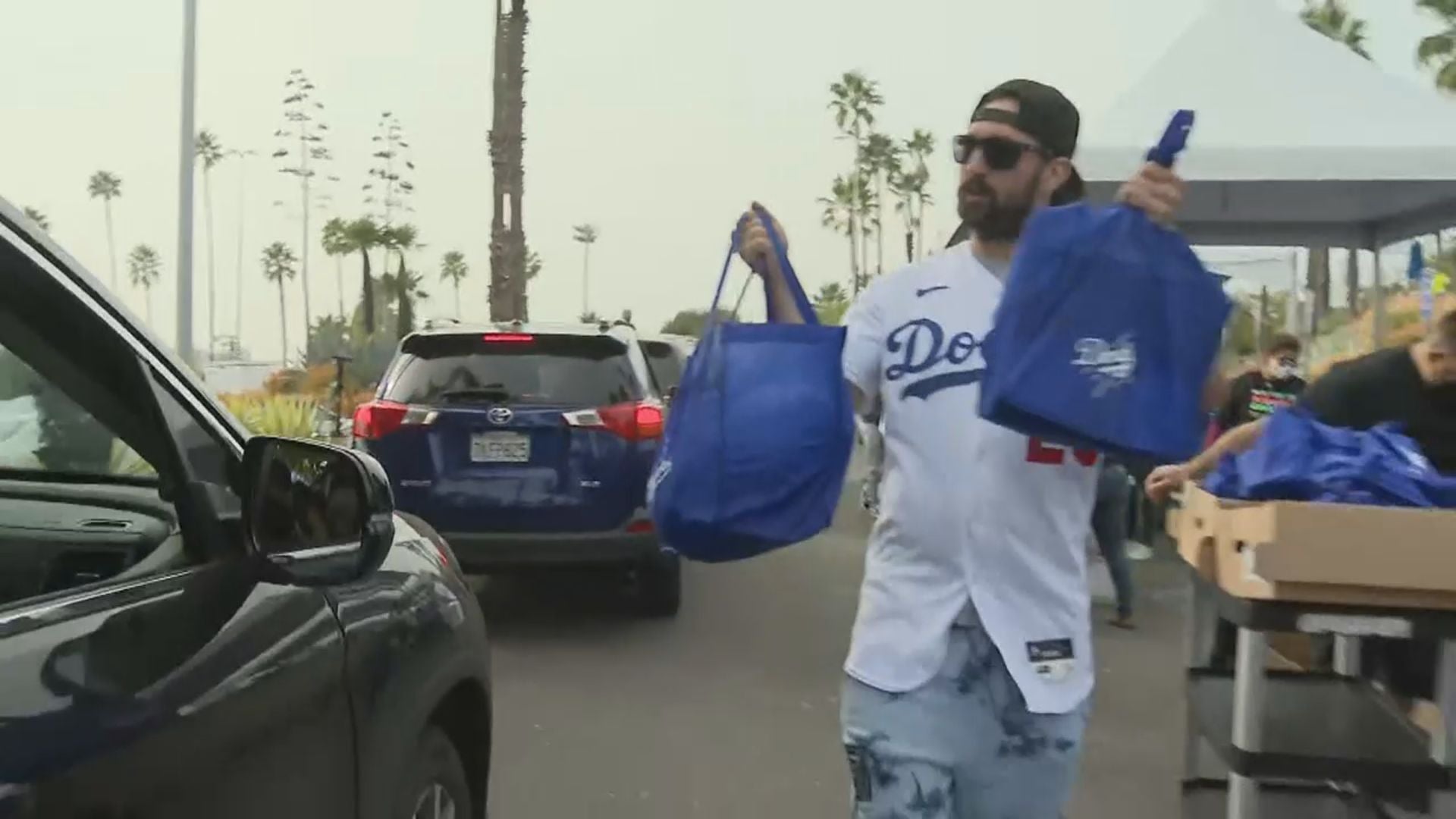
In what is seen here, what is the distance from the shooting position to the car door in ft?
5.85

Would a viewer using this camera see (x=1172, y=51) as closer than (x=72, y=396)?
No

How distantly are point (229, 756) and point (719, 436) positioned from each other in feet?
3.11

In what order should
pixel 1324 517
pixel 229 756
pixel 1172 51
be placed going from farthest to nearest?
pixel 1172 51 → pixel 1324 517 → pixel 229 756

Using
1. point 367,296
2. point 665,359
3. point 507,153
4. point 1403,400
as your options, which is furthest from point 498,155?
point 367,296

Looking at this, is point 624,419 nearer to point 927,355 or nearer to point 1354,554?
point 1354,554

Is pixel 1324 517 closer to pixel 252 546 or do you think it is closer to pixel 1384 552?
pixel 1384 552

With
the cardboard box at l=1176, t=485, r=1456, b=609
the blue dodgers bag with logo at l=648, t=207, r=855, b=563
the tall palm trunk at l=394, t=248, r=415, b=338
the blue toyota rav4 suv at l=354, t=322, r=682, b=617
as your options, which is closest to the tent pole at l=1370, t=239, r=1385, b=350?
the blue toyota rav4 suv at l=354, t=322, r=682, b=617

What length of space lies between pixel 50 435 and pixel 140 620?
164 centimetres

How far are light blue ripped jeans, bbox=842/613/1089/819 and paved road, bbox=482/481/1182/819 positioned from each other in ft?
8.74

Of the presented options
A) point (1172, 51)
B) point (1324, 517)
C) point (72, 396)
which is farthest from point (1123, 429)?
point (1172, 51)

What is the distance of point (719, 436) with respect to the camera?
8.57ft

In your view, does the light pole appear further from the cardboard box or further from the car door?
the cardboard box

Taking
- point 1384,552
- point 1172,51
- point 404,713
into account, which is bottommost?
point 404,713

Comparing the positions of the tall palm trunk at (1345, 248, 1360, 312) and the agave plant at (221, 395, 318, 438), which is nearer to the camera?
the agave plant at (221, 395, 318, 438)
